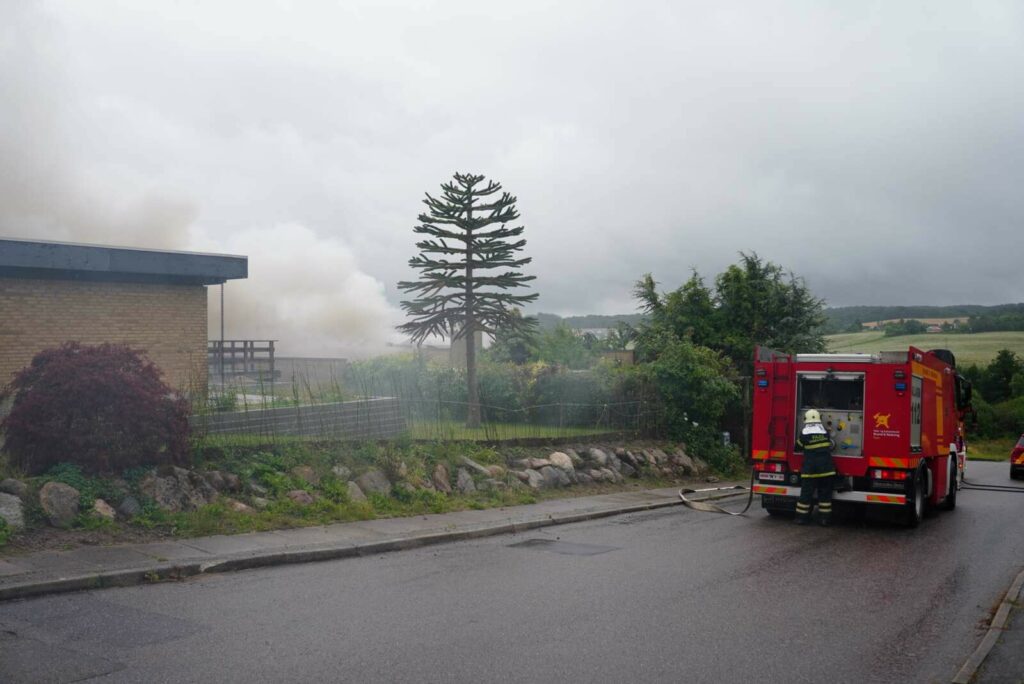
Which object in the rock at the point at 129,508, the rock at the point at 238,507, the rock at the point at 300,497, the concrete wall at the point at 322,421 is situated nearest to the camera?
the rock at the point at 129,508

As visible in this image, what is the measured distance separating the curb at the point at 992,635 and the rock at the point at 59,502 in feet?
28.7

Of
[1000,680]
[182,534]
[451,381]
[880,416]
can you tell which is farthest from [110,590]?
[451,381]

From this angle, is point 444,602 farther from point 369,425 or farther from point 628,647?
point 369,425

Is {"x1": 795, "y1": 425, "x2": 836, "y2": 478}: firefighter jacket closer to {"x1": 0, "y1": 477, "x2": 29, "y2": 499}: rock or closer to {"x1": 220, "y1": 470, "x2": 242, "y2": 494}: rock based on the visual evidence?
{"x1": 220, "y1": 470, "x2": 242, "y2": 494}: rock

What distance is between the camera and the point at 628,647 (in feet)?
21.9

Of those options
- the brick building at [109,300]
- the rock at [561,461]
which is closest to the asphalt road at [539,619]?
the rock at [561,461]

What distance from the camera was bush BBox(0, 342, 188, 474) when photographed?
10.7 m

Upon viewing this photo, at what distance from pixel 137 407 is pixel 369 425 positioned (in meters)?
4.84

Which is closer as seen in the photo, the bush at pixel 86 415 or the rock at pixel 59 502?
the rock at pixel 59 502

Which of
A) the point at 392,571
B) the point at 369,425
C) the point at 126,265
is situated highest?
the point at 126,265

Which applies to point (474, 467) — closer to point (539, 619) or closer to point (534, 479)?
point (534, 479)

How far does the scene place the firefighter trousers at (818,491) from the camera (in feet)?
46.5

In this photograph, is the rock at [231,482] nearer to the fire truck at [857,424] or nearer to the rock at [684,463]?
the fire truck at [857,424]

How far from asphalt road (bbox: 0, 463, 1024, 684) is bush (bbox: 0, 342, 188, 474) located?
2805mm
